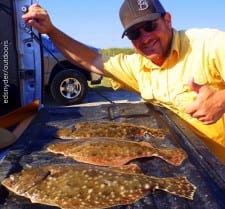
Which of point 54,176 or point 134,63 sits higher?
point 134,63

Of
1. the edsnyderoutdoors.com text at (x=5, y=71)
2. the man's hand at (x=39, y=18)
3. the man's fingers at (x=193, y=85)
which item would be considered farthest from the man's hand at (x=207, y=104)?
the edsnyderoutdoors.com text at (x=5, y=71)

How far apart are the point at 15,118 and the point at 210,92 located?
240cm

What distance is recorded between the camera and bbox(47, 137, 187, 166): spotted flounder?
2.83m

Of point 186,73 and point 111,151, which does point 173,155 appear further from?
point 186,73

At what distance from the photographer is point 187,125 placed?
13.0 ft

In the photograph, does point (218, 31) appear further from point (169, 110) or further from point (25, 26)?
point (25, 26)

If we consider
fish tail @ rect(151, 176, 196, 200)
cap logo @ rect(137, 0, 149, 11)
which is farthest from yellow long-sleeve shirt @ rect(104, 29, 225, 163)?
fish tail @ rect(151, 176, 196, 200)

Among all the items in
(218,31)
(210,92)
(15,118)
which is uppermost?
(218,31)

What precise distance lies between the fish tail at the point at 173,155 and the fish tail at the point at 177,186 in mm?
290

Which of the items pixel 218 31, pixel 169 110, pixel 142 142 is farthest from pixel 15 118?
pixel 218 31

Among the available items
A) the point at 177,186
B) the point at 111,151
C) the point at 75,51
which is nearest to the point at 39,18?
the point at 75,51

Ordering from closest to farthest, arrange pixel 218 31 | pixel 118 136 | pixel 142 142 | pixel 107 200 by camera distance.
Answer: pixel 107 200 < pixel 142 142 < pixel 118 136 < pixel 218 31

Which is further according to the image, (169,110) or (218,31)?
(169,110)

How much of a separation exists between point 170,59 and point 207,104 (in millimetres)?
1037
